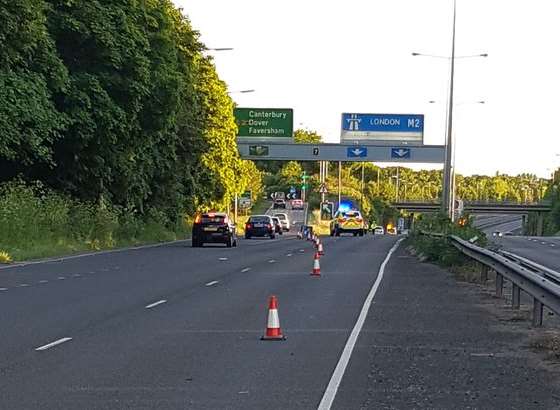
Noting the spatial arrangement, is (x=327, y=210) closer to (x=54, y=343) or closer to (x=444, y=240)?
(x=444, y=240)

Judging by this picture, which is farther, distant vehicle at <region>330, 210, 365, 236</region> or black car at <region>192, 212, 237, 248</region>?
distant vehicle at <region>330, 210, 365, 236</region>

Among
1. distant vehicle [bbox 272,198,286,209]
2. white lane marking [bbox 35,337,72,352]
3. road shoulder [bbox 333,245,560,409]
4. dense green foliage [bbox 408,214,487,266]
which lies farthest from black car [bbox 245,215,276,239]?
white lane marking [bbox 35,337,72,352]

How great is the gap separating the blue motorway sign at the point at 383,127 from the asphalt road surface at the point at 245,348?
4380cm

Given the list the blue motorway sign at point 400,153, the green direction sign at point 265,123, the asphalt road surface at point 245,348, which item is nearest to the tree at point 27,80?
the asphalt road surface at point 245,348

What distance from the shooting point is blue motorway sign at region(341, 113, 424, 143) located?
68812 millimetres

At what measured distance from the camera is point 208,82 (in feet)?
227

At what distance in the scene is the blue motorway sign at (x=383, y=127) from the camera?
68812 mm

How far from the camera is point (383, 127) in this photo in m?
69.1

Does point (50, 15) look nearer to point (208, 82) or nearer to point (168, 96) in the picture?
point (168, 96)

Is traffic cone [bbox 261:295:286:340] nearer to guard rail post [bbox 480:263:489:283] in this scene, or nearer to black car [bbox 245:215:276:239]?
guard rail post [bbox 480:263:489:283]

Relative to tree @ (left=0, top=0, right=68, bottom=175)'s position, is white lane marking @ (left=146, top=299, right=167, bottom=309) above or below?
below

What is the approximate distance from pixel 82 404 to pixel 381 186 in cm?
15648

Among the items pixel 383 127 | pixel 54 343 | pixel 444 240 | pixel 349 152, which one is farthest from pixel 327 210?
pixel 54 343

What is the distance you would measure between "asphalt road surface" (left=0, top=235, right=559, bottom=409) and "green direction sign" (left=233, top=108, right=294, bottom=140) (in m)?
45.6
